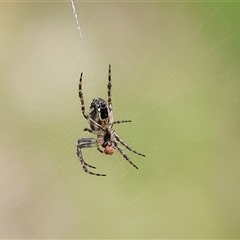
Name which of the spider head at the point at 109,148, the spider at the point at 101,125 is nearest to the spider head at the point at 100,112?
the spider at the point at 101,125

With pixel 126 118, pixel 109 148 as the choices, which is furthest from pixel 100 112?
pixel 126 118

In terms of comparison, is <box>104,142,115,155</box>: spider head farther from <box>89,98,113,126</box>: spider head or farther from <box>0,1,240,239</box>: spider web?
<box>0,1,240,239</box>: spider web

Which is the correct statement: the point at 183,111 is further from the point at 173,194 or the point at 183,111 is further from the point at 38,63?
the point at 38,63

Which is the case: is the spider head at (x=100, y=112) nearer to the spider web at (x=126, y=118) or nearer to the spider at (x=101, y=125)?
the spider at (x=101, y=125)

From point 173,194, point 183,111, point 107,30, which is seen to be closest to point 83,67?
point 107,30

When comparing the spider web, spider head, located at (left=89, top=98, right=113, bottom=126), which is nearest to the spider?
spider head, located at (left=89, top=98, right=113, bottom=126)

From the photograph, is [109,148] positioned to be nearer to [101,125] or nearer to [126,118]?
[101,125]

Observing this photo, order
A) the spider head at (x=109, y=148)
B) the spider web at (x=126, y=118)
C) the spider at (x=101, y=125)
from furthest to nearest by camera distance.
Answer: the spider web at (x=126, y=118)
the spider head at (x=109, y=148)
the spider at (x=101, y=125)
